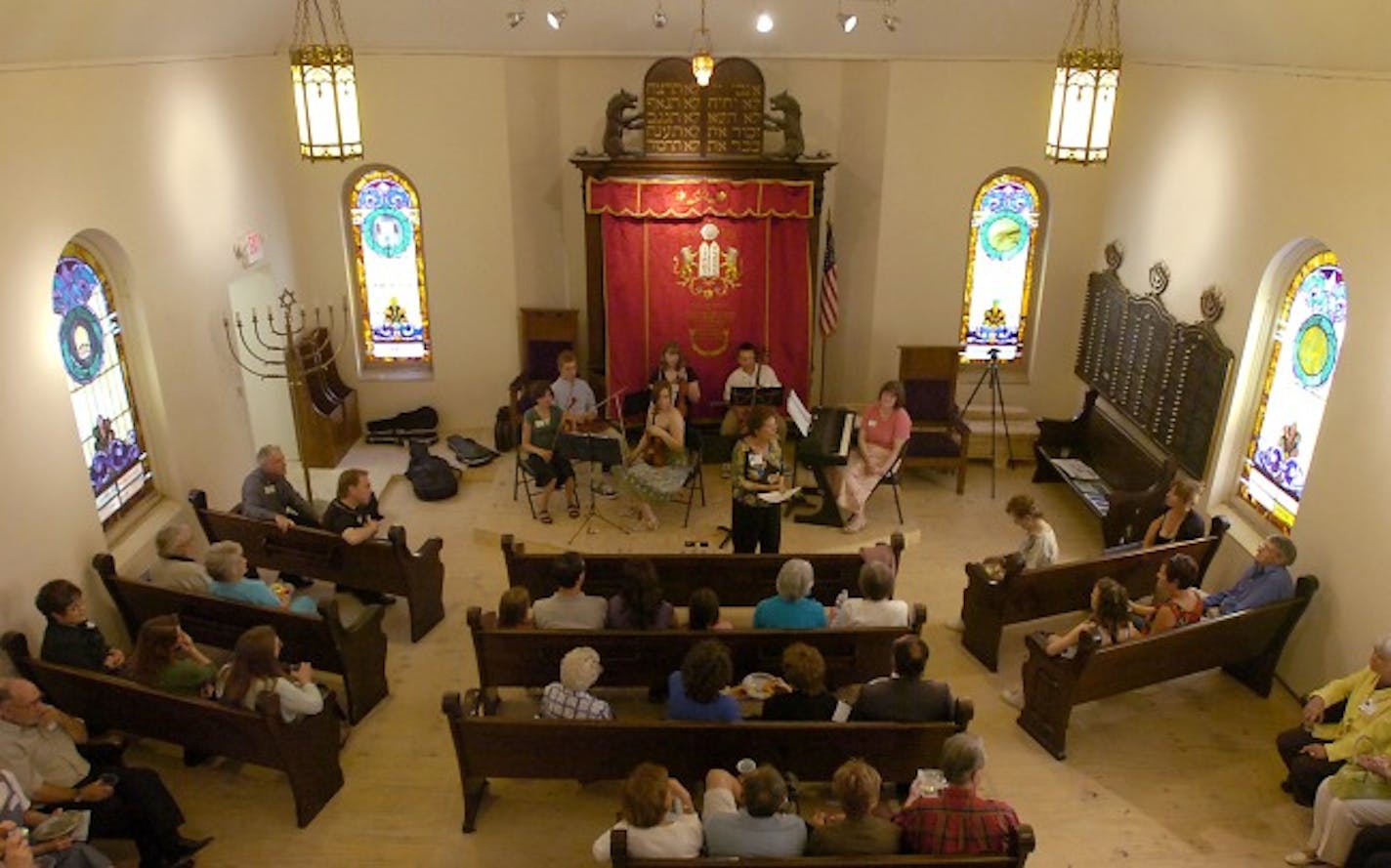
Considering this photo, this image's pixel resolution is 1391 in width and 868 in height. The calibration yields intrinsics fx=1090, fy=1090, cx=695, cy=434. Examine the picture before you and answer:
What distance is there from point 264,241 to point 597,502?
12.0 feet

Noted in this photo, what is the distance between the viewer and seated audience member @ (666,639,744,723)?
5.09 meters

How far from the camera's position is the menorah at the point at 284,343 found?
A: 877 cm

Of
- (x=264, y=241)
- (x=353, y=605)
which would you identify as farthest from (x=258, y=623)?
(x=264, y=241)

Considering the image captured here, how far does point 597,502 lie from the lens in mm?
9359

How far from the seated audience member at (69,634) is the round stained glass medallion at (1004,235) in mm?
8132

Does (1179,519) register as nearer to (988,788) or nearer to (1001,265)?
(988,788)

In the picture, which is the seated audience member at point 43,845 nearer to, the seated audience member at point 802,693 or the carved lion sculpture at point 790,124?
the seated audience member at point 802,693

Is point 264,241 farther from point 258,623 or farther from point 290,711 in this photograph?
point 290,711

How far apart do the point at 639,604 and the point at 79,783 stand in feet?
9.39

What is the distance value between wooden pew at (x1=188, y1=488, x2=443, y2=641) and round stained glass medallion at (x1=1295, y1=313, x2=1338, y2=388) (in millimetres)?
5918

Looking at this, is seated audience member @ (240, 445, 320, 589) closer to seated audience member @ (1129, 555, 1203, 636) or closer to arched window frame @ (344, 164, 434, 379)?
arched window frame @ (344, 164, 434, 379)

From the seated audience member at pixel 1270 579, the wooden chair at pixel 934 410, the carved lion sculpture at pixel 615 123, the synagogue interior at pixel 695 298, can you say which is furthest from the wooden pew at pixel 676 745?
the carved lion sculpture at pixel 615 123

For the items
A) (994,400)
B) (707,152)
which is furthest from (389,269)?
(994,400)

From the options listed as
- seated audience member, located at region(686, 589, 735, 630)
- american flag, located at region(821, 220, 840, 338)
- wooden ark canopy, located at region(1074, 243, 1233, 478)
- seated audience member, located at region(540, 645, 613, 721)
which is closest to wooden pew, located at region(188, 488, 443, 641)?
seated audience member, located at region(540, 645, 613, 721)
